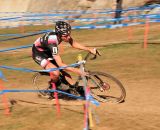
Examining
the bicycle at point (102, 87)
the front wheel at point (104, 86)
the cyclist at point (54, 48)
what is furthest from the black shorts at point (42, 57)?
the front wheel at point (104, 86)

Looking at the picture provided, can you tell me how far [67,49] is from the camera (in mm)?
17578

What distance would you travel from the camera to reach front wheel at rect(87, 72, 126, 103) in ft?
26.3

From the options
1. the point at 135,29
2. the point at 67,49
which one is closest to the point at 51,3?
the point at 135,29

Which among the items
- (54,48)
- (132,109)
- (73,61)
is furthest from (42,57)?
(73,61)

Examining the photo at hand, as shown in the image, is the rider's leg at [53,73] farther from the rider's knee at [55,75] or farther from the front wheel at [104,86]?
the front wheel at [104,86]

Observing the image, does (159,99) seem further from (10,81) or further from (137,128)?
(10,81)

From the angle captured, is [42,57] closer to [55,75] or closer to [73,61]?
[55,75]

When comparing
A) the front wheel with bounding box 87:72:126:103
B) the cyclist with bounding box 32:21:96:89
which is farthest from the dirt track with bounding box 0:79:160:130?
the cyclist with bounding box 32:21:96:89

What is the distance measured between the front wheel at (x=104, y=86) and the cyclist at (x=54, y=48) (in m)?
0.33

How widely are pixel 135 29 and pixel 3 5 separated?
2340cm

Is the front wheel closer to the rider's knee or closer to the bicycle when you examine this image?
the bicycle

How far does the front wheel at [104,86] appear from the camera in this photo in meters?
8.03

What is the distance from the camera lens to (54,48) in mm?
7914

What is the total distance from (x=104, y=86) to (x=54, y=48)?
4.36 feet
